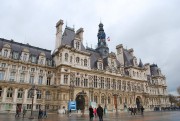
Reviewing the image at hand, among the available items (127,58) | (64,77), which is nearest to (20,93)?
(64,77)

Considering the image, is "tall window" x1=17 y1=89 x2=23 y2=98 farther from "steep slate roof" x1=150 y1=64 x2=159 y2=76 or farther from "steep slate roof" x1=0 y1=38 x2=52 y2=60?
"steep slate roof" x1=150 y1=64 x2=159 y2=76

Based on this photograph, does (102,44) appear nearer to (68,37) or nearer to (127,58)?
(127,58)

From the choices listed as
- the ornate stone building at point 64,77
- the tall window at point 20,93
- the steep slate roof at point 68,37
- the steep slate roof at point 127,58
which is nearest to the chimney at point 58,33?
the ornate stone building at point 64,77

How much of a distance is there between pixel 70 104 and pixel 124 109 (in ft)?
73.8

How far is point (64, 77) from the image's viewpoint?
158ft

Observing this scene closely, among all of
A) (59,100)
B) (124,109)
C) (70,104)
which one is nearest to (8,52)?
(59,100)

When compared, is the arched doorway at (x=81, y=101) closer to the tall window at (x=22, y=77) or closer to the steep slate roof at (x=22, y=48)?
the steep slate roof at (x=22, y=48)

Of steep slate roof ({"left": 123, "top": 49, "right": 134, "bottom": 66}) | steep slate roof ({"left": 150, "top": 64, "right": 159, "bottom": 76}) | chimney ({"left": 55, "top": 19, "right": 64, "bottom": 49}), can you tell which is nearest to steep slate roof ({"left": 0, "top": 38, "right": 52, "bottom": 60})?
chimney ({"left": 55, "top": 19, "right": 64, "bottom": 49})

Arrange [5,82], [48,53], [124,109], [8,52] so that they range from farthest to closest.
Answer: [124,109], [48,53], [8,52], [5,82]

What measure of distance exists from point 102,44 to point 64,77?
27.6 m

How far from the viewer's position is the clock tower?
2685 inches

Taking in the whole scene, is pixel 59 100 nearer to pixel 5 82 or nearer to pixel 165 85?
pixel 5 82

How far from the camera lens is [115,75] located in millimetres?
63000

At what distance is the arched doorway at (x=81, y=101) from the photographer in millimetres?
51197
